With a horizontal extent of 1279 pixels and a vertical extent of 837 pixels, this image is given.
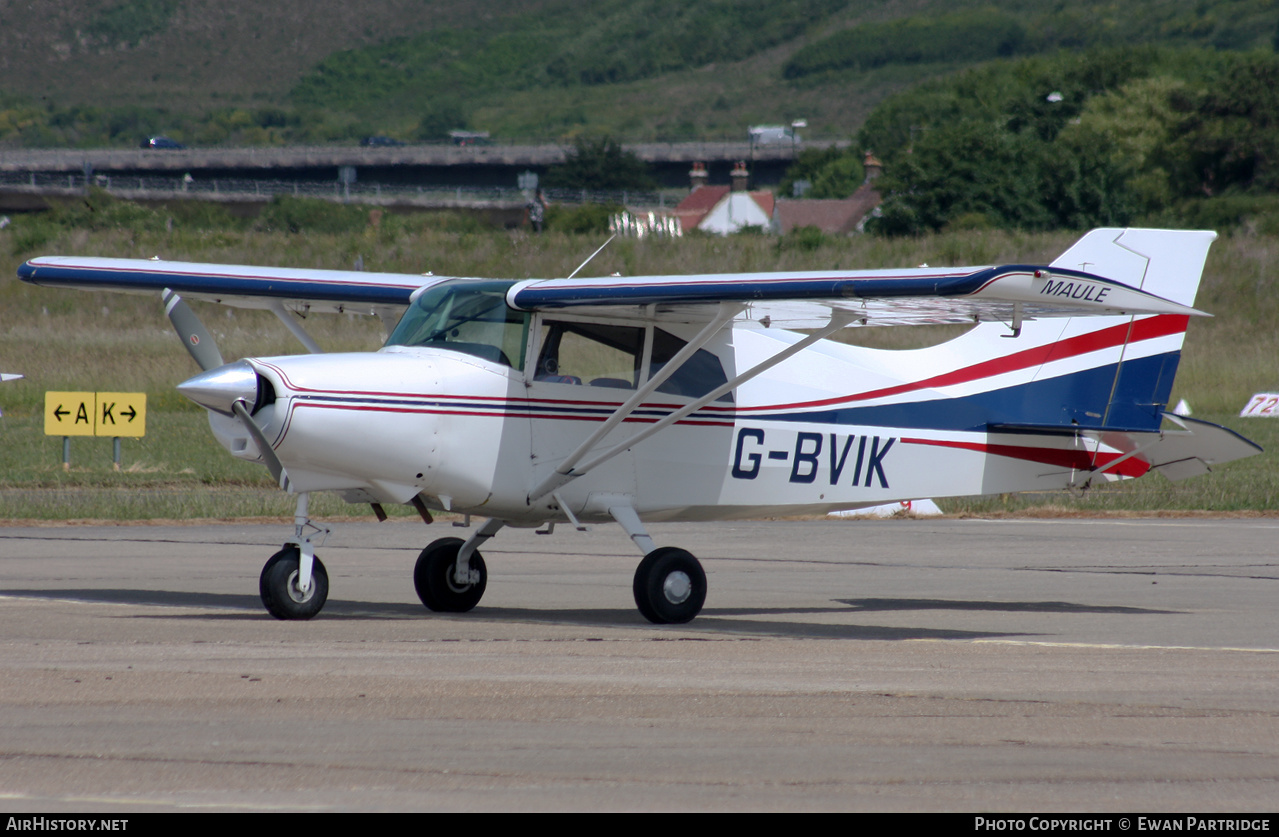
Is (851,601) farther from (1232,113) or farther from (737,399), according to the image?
(1232,113)

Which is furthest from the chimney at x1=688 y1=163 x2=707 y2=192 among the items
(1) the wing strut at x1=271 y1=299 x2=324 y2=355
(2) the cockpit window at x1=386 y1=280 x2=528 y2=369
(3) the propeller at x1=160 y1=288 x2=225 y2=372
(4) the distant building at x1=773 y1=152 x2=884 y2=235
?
(2) the cockpit window at x1=386 y1=280 x2=528 y2=369

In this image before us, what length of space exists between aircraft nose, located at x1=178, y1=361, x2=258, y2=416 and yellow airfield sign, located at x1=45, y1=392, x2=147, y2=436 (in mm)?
12223

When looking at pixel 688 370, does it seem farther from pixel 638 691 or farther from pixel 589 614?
pixel 638 691

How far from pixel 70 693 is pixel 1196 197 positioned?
2695 inches

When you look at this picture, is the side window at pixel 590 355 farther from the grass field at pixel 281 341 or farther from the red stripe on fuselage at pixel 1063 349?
the grass field at pixel 281 341

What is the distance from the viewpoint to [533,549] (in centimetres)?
1459

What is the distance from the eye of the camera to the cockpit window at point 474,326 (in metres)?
9.63

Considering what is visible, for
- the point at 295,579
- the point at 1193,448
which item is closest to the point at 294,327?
the point at 295,579

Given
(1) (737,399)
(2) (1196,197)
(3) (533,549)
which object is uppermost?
(2) (1196,197)

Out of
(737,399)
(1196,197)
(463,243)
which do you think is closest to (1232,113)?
(1196,197)

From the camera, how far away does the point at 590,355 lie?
1009cm

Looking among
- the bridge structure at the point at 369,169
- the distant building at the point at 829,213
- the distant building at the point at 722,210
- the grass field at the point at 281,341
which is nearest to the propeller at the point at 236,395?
the grass field at the point at 281,341

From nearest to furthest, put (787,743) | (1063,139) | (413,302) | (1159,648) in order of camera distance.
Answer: (787,743)
(1159,648)
(413,302)
(1063,139)

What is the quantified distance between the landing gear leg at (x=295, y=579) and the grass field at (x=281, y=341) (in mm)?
8003
